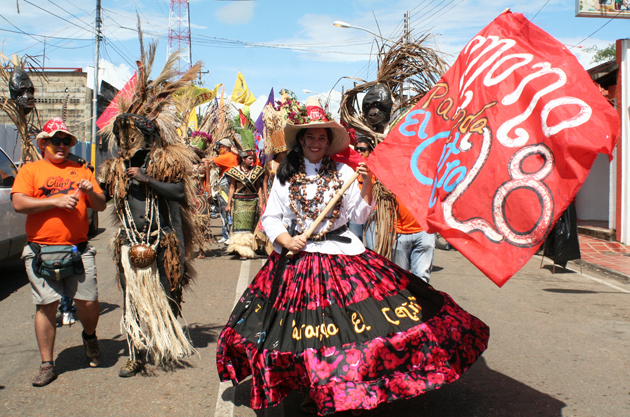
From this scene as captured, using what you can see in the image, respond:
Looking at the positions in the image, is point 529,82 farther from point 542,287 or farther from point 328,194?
point 542,287

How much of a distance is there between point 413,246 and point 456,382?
1.37 m

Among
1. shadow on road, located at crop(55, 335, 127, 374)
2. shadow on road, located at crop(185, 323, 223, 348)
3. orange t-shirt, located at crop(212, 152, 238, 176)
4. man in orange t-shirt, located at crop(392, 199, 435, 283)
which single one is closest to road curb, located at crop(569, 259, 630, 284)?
man in orange t-shirt, located at crop(392, 199, 435, 283)

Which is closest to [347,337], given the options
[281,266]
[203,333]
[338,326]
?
[338,326]

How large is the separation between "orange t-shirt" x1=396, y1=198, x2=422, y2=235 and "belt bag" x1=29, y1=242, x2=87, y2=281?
276cm

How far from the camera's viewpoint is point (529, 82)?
309cm

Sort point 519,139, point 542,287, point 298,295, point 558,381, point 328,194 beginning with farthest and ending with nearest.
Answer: point 542,287, point 558,381, point 328,194, point 298,295, point 519,139

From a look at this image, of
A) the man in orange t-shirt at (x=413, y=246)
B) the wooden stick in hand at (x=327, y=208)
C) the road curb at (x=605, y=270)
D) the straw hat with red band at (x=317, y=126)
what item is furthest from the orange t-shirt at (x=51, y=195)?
the road curb at (x=605, y=270)

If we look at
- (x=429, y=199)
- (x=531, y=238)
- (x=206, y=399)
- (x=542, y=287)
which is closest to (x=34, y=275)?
(x=206, y=399)

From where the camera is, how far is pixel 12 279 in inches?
327

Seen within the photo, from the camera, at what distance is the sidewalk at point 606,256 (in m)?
8.98

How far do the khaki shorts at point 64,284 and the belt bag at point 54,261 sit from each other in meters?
0.05

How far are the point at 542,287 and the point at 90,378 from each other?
6123 millimetres

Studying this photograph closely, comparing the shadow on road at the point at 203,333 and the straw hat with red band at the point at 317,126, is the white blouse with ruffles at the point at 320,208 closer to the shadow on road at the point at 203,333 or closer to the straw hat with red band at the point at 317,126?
the straw hat with red band at the point at 317,126

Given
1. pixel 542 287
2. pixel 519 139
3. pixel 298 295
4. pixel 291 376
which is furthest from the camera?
pixel 542 287
